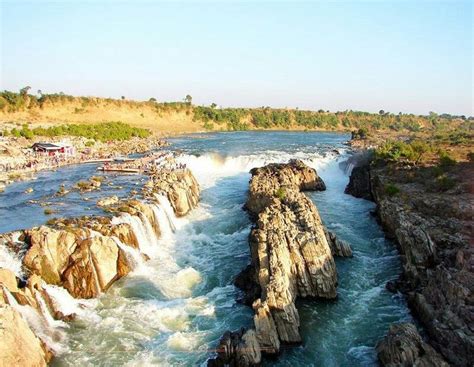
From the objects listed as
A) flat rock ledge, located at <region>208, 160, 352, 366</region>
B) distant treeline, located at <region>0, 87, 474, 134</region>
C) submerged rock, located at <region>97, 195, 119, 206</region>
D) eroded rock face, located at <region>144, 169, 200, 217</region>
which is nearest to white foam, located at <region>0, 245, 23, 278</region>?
submerged rock, located at <region>97, 195, 119, 206</region>

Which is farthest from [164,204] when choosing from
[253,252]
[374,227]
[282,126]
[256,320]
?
[282,126]

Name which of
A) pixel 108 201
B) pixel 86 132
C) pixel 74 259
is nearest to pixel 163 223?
pixel 108 201

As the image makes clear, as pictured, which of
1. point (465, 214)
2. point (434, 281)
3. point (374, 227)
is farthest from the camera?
point (374, 227)

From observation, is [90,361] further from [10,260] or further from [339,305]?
[339,305]

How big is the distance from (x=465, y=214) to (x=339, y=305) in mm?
10619

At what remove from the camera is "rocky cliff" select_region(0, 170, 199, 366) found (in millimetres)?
16603

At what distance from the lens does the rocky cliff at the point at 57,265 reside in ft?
54.5

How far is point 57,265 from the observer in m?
22.0

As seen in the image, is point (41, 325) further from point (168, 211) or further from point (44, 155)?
point (44, 155)

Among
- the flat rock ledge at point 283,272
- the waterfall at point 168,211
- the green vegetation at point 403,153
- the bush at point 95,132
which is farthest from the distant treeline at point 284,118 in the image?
the flat rock ledge at point 283,272

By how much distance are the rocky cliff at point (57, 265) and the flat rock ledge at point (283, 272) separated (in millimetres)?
6910

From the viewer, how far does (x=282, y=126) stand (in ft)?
472

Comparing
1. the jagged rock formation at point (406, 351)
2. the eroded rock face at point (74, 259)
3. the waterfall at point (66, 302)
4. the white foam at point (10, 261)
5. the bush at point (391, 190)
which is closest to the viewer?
the jagged rock formation at point (406, 351)

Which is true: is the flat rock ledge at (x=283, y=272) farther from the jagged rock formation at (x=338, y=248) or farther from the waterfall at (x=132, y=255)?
the waterfall at (x=132, y=255)
